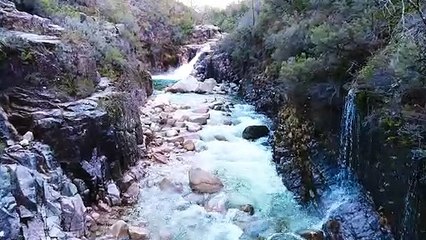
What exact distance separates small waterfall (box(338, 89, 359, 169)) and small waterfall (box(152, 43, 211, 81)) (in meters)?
12.0

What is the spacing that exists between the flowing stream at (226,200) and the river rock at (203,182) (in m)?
0.11

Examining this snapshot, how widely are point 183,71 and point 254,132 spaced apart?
9.94 meters

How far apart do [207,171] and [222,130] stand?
243cm

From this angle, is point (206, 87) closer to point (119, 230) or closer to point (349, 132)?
point (349, 132)

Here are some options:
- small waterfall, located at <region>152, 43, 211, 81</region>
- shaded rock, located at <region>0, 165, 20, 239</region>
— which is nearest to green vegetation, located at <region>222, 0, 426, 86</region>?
shaded rock, located at <region>0, 165, 20, 239</region>

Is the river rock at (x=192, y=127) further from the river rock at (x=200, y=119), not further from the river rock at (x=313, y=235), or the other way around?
the river rock at (x=313, y=235)

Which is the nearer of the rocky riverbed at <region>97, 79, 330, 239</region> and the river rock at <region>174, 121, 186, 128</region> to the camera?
the rocky riverbed at <region>97, 79, 330, 239</region>

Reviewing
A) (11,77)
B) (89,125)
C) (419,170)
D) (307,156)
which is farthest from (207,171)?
(419,170)

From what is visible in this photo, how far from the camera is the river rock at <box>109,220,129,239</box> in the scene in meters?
5.41

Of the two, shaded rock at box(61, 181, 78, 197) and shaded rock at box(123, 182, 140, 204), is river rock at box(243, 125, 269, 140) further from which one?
shaded rock at box(61, 181, 78, 197)

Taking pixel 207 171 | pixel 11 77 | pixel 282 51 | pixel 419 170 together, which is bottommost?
pixel 207 171

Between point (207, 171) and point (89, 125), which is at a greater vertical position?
point (89, 125)

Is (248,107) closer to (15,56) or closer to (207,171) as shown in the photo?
(207,171)

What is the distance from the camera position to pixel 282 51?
9320 millimetres
